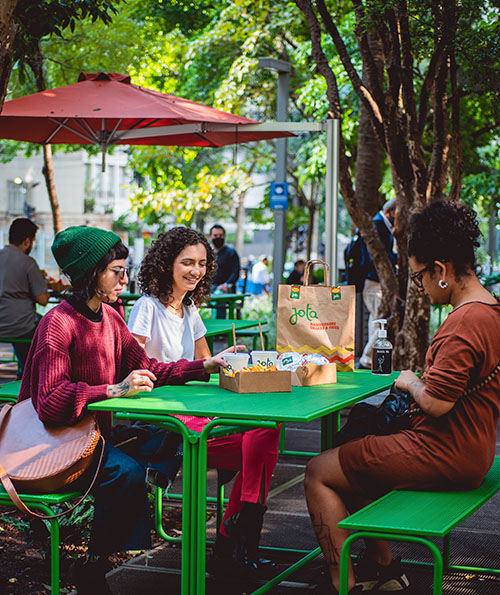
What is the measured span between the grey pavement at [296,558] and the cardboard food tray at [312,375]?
3.01 feet

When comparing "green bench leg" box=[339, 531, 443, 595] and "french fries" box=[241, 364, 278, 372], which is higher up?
"french fries" box=[241, 364, 278, 372]

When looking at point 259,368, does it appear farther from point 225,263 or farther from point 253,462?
point 225,263

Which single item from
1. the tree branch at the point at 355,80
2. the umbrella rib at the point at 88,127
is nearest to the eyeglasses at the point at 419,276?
the tree branch at the point at 355,80

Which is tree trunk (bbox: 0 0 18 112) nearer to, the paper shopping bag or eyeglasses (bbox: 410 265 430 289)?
the paper shopping bag

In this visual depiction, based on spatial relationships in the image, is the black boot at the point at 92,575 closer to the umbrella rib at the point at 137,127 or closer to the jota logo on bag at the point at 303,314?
the jota logo on bag at the point at 303,314

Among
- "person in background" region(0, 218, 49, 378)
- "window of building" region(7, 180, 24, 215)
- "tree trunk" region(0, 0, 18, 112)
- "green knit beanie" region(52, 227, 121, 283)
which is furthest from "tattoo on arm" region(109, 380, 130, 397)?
"window of building" region(7, 180, 24, 215)

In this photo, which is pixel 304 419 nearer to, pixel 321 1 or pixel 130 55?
pixel 321 1

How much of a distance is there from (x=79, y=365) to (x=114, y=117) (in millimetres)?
4638

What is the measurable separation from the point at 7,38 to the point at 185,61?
44.8ft

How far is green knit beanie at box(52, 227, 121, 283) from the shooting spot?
3598 mm

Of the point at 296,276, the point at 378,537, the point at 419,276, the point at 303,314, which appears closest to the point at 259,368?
the point at 303,314

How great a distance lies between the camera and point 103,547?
3320 millimetres

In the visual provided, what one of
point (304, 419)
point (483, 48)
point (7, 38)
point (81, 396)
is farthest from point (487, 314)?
point (483, 48)

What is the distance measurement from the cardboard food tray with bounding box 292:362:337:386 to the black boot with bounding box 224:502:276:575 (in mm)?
624
